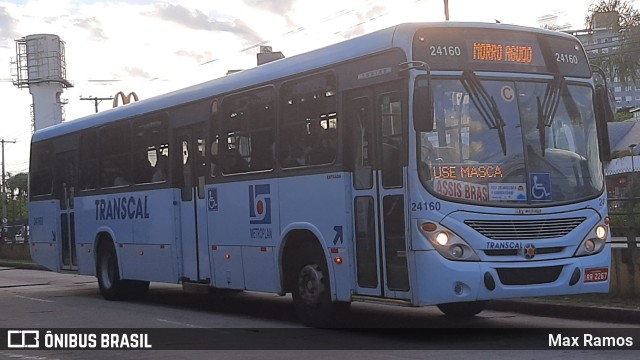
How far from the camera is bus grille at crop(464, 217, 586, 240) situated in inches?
428

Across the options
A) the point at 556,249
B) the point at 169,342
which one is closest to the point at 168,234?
the point at 169,342

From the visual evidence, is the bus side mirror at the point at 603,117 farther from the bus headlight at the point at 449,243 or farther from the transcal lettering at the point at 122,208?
the transcal lettering at the point at 122,208

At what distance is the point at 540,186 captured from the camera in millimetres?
11172

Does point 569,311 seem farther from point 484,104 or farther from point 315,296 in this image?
point 484,104

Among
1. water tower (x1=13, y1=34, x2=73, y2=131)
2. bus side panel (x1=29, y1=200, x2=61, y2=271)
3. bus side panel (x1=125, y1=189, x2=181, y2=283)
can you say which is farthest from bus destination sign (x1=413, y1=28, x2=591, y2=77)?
water tower (x1=13, y1=34, x2=73, y2=131)

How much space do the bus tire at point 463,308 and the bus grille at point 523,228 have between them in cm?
241

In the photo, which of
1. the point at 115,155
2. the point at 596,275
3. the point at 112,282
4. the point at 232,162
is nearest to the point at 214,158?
the point at 232,162

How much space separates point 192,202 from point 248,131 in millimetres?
2237

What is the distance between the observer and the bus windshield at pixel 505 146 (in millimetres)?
10906

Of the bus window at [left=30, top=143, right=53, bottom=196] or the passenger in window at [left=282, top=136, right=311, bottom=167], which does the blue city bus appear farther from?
the bus window at [left=30, top=143, right=53, bottom=196]

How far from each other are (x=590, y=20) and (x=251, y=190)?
1086 inches

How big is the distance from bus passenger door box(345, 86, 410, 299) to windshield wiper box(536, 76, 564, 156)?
1.62 metres

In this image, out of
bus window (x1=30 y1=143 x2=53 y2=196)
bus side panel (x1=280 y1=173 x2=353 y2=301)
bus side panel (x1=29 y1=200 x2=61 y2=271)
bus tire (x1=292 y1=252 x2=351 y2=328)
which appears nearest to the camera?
bus side panel (x1=280 y1=173 x2=353 y2=301)

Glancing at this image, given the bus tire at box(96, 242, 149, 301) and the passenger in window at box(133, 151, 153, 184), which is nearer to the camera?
the passenger in window at box(133, 151, 153, 184)
